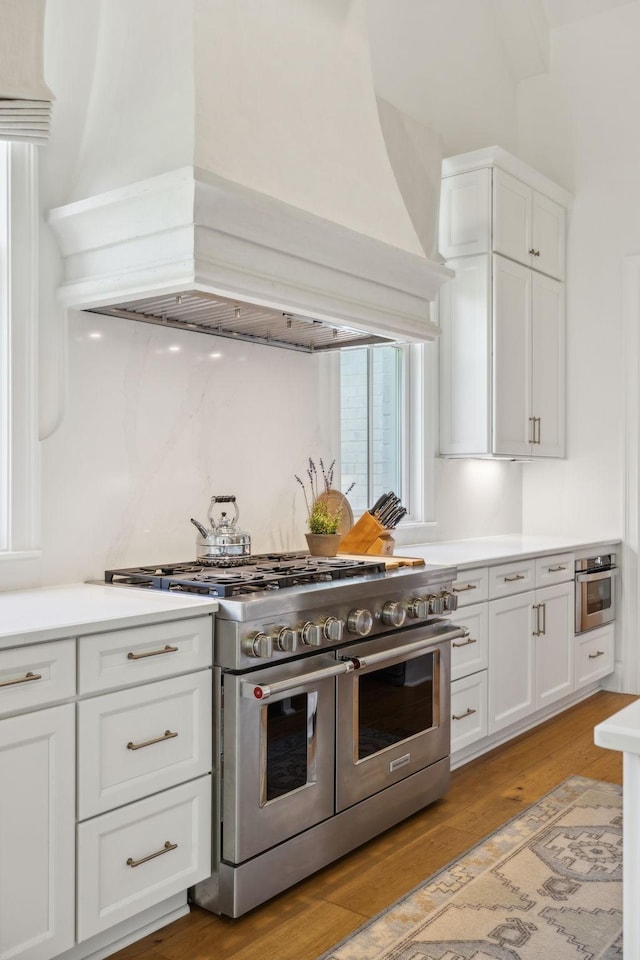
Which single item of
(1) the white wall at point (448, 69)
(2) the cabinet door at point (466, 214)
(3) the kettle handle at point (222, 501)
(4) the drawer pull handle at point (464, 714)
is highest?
(1) the white wall at point (448, 69)

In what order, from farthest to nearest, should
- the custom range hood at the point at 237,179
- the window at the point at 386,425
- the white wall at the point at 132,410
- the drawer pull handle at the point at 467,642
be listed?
the window at the point at 386,425, the drawer pull handle at the point at 467,642, the white wall at the point at 132,410, the custom range hood at the point at 237,179

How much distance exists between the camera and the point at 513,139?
17.1ft

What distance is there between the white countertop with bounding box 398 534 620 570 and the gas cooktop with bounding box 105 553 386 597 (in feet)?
1.77

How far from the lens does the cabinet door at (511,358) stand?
4.34 meters

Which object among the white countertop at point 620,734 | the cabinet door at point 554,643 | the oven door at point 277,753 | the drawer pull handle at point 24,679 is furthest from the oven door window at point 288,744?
the cabinet door at point 554,643

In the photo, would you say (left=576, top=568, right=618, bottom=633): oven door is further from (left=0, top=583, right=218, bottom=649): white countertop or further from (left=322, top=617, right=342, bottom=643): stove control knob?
(left=0, top=583, right=218, bottom=649): white countertop

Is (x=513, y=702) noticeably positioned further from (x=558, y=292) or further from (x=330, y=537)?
(x=558, y=292)

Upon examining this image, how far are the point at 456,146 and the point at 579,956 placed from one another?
3.87 m

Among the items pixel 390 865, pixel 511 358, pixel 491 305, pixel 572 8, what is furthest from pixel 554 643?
pixel 572 8

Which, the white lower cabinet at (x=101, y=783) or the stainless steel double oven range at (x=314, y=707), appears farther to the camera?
the stainless steel double oven range at (x=314, y=707)

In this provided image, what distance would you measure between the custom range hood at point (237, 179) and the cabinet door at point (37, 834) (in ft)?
4.05

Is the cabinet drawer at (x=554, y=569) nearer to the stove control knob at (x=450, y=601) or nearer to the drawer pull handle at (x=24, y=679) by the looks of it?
the stove control knob at (x=450, y=601)

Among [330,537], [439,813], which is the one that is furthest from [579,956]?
[330,537]

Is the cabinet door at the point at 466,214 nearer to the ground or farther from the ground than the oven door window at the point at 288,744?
farther from the ground
